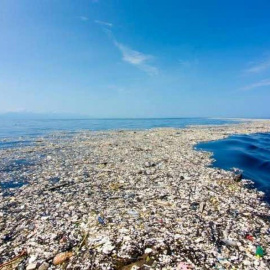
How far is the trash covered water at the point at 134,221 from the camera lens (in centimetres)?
607

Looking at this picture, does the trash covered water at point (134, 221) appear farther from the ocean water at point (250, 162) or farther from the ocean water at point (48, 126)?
the ocean water at point (48, 126)

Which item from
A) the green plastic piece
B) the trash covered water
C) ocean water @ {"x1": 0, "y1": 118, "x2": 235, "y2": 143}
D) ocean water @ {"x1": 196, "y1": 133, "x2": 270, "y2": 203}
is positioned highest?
the green plastic piece

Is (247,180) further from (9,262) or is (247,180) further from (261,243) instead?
(9,262)

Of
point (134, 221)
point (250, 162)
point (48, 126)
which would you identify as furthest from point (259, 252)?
point (48, 126)

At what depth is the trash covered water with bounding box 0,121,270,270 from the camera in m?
6.07

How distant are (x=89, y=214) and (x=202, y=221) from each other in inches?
169

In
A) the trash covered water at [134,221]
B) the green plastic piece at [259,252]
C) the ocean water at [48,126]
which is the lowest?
the ocean water at [48,126]

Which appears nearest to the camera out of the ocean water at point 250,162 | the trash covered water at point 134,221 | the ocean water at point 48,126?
the trash covered water at point 134,221

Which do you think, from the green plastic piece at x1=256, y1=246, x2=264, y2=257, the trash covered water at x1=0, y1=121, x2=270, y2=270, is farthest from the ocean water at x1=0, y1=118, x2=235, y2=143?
the green plastic piece at x1=256, y1=246, x2=264, y2=257

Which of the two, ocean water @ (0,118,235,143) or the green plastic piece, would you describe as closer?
the green plastic piece

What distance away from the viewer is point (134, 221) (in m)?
7.96

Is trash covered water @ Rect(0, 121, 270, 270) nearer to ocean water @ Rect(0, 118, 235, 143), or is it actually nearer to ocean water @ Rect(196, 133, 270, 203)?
ocean water @ Rect(196, 133, 270, 203)

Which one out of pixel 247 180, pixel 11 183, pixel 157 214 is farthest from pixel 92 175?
pixel 247 180

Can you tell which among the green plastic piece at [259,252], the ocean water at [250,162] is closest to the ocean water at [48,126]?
the ocean water at [250,162]
